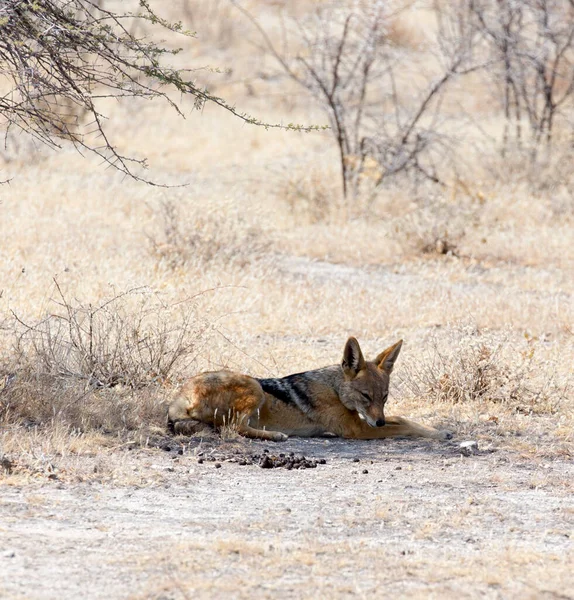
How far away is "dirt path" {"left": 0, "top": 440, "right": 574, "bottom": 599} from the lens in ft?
13.6

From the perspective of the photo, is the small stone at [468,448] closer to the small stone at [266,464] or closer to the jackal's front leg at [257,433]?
the jackal's front leg at [257,433]

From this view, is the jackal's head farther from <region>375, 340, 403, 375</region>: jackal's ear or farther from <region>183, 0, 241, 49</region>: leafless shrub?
<region>183, 0, 241, 49</region>: leafless shrub

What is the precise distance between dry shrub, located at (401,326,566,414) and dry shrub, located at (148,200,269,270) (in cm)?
521

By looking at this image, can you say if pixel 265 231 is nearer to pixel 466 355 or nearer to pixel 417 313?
pixel 417 313

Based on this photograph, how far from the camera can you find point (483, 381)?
816 cm

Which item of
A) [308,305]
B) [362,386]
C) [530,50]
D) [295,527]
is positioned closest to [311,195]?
[530,50]

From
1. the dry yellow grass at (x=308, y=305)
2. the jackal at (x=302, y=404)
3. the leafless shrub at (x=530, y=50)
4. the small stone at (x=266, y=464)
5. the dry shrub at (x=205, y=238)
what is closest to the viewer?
the dry yellow grass at (x=308, y=305)

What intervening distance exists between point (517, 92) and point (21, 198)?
11070 millimetres

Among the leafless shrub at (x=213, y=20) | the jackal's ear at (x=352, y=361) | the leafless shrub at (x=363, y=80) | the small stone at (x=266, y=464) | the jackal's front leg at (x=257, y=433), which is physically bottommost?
the small stone at (x=266, y=464)

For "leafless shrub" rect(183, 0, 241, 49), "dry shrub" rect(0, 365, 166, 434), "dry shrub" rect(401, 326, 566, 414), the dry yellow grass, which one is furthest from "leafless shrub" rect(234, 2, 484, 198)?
"leafless shrub" rect(183, 0, 241, 49)

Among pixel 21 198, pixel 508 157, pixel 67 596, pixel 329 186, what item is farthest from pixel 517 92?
pixel 67 596

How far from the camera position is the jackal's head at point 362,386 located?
7.00 meters

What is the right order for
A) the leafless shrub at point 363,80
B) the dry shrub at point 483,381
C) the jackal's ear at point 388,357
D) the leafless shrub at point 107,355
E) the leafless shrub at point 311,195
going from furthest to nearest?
the leafless shrub at point 363,80
the leafless shrub at point 311,195
the dry shrub at point 483,381
the leafless shrub at point 107,355
the jackal's ear at point 388,357

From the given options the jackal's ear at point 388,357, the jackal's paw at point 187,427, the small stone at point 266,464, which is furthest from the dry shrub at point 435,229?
the small stone at point 266,464
